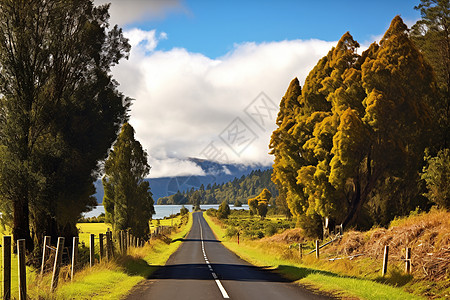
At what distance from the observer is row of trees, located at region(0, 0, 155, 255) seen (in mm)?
20469

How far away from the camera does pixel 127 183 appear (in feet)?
114

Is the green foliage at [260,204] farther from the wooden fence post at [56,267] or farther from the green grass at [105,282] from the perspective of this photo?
the wooden fence post at [56,267]

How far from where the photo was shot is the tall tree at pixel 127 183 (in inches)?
1362

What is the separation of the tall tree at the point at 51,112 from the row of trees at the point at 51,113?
46 millimetres

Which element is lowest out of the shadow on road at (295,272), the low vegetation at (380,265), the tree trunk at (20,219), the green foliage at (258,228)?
the green foliage at (258,228)

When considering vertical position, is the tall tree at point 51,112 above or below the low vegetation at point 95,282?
above

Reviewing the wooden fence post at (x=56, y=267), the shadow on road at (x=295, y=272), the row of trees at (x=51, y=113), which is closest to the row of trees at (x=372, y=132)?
the shadow on road at (x=295, y=272)

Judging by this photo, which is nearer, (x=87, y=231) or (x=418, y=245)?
(x=418, y=245)

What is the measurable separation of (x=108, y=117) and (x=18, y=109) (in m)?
5.39

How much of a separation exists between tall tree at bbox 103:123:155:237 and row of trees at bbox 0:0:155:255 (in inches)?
368

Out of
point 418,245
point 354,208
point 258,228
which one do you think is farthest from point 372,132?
point 258,228

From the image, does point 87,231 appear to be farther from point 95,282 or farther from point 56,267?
point 56,267

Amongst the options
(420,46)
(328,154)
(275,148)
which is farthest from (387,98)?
(275,148)

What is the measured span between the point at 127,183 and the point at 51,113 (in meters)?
13.6
